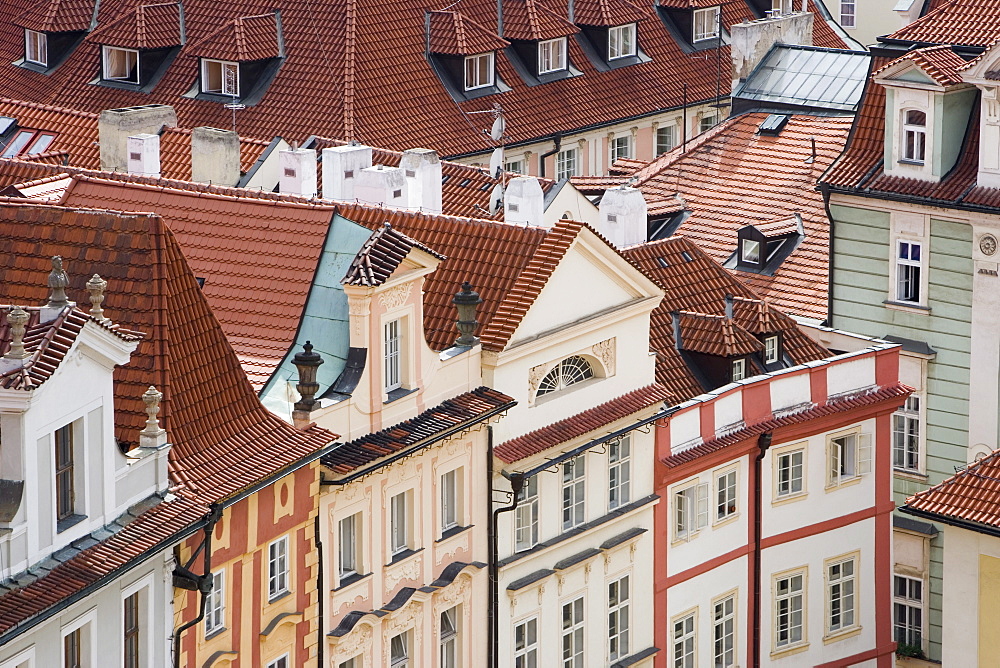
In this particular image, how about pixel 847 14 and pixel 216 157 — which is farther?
pixel 847 14

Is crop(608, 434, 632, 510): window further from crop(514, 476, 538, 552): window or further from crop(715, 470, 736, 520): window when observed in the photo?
crop(715, 470, 736, 520): window

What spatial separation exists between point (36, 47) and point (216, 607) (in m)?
A: 52.9

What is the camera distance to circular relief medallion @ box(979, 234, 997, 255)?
6769 centimetres

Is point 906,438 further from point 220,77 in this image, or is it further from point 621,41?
point 621,41

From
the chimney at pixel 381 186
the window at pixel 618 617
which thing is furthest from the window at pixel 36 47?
the window at pixel 618 617

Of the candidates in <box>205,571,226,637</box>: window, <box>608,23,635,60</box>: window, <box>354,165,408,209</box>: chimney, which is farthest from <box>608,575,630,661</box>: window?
<box>608,23,635,60</box>: window

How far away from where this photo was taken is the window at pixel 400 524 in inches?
2164

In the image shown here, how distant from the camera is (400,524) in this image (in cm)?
5522

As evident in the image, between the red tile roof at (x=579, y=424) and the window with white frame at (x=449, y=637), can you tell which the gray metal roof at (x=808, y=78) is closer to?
the red tile roof at (x=579, y=424)

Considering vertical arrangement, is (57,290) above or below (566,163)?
below

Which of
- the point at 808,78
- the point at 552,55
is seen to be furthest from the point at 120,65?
the point at 808,78

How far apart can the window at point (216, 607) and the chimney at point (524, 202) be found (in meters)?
22.1

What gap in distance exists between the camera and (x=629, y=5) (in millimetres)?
101625

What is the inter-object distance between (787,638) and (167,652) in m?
22.6
